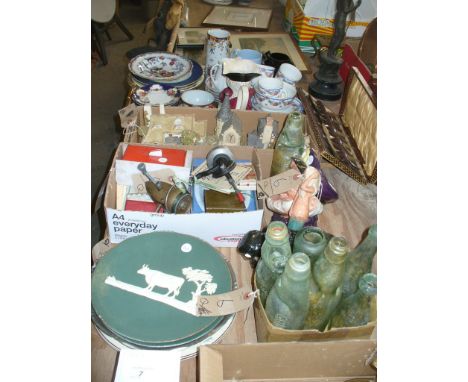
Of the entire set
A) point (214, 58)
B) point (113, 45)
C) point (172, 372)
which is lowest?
point (113, 45)

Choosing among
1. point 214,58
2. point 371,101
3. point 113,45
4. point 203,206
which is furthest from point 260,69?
point 113,45

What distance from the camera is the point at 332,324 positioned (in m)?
0.75

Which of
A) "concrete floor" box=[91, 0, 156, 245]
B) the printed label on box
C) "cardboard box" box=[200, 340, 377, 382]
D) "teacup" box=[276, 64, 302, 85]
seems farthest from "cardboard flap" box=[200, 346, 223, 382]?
"concrete floor" box=[91, 0, 156, 245]

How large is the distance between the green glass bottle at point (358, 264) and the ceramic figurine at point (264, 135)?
54 centimetres

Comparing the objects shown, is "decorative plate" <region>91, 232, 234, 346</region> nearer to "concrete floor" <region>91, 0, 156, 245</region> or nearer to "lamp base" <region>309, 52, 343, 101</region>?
"lamp base" <region>309, 52, 343, 101</region>

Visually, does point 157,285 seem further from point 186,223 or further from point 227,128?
point 227,128

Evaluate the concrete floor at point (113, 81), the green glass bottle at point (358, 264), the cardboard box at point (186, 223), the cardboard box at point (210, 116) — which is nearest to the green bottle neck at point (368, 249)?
the green glass bottle at point (358, 264)

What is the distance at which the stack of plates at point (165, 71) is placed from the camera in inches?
60.2

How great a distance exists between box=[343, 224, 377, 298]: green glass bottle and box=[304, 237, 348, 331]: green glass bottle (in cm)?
3

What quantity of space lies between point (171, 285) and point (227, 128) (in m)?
0.54

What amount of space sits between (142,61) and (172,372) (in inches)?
50.8

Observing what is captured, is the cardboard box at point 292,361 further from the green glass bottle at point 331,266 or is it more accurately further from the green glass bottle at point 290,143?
the green glass bottle at point 290,143

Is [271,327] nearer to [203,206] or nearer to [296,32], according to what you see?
[203,206]

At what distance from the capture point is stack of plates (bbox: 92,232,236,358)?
0.72 metres
